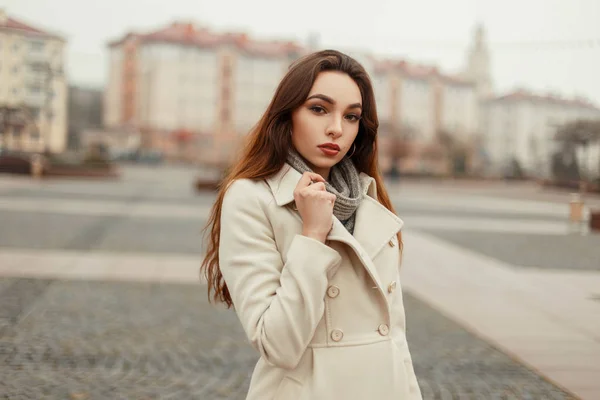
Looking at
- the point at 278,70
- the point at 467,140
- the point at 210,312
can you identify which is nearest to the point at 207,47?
the point at 278,70

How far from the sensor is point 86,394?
13.3 feet

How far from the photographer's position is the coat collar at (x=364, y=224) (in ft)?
5.41

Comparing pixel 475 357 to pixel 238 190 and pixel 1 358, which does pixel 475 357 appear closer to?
pixel 1 358

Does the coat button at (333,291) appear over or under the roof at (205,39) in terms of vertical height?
under

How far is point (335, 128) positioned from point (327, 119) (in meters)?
0.04

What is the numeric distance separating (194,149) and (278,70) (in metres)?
14.6

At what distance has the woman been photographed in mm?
1592

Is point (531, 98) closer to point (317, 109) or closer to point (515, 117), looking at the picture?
point (515, 117)

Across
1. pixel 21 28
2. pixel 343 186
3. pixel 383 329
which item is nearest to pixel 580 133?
pixel 21 28

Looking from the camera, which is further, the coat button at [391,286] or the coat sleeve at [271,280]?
the coat button at [391,286]

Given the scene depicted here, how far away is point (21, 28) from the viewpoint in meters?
22.6

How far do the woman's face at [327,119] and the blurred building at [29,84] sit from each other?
780 inches

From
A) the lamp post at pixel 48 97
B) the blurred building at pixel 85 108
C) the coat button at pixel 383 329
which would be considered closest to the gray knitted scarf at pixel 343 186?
the coat button at pixel 383 329

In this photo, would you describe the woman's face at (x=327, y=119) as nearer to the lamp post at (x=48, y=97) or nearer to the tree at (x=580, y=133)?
the lamp post at (x=48, y=97)
